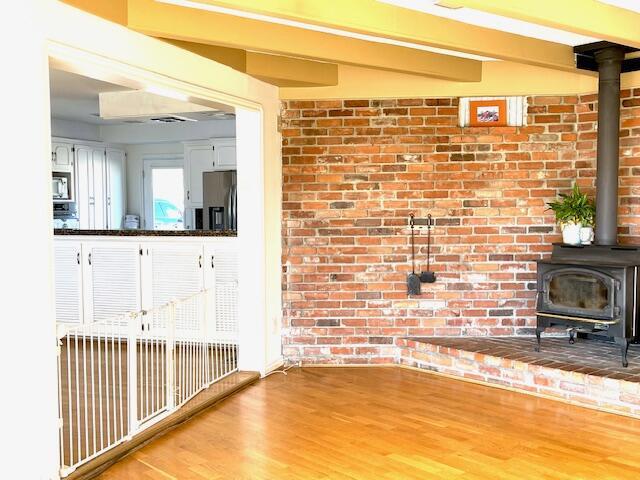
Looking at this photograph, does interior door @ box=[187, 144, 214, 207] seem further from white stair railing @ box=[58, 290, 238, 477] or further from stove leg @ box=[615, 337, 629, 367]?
stove leg @ box=[615, 337, 629, 367]

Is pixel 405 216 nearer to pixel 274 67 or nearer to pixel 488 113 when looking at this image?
pixel 488 113

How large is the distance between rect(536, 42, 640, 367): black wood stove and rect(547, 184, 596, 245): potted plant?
0.26 feet

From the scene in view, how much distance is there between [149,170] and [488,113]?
546cm

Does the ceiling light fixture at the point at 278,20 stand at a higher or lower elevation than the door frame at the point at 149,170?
higher

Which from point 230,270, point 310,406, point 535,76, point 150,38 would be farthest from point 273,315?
point 535,76

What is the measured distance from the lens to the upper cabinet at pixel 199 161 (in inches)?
322

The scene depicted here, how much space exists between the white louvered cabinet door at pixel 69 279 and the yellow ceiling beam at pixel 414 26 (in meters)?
3.69

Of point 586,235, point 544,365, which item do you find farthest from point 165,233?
point 586,235

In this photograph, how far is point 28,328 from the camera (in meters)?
2.91

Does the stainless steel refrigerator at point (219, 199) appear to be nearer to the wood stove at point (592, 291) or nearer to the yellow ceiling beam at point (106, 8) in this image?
the wood stove at point (592, 291)

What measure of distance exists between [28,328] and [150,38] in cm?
173

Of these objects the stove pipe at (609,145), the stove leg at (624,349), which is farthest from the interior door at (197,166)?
the stove leg at (624,349)

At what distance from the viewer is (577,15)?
11.7ft

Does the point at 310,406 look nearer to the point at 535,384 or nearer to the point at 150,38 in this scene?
the point at 535,384
